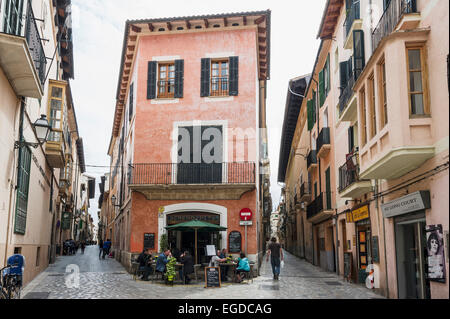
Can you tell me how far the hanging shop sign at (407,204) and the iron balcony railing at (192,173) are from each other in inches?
313

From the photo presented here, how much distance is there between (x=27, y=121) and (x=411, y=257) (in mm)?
11678

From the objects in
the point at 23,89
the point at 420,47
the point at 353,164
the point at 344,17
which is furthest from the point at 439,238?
the point at 344,17

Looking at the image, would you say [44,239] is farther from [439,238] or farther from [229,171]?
[439,238]

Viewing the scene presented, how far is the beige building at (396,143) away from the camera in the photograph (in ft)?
32.3

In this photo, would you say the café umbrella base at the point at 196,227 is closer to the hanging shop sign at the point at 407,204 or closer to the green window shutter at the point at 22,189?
the green window shutter at the point at 22,189

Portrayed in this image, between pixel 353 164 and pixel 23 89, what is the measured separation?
1072 centimetres

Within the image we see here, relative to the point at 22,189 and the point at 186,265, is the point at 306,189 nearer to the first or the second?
the point at 186,265

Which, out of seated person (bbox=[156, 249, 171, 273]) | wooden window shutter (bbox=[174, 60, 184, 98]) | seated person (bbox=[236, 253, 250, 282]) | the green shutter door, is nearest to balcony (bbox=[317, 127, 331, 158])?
the green shutter door

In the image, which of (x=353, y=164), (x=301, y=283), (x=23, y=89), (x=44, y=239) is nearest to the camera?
(x=23, y=89)

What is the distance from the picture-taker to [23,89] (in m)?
12.4

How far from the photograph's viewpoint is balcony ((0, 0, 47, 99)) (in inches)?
399

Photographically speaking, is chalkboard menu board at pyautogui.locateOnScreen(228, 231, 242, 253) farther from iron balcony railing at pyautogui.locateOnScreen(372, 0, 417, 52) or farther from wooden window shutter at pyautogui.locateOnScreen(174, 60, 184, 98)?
iron balcony railing at pyautogui.locateOnScreen(372, 0, 417, 52)

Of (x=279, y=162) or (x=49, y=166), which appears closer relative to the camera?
(x=49, y=166)

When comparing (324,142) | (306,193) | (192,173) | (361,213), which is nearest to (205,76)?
(192,173)
